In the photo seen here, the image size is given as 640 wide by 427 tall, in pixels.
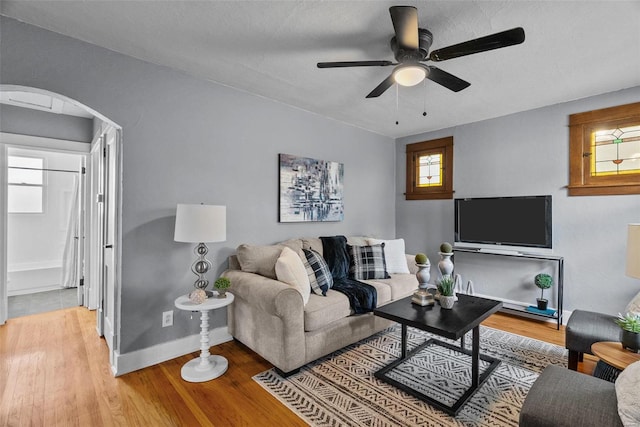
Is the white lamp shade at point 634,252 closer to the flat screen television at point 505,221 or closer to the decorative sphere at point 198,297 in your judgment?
the flat screen television at point 505,221

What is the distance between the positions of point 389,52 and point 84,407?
334cm

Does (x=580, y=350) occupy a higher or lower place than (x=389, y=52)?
lower

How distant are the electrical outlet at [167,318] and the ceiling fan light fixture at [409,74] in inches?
106

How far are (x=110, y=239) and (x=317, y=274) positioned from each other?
1924 mm

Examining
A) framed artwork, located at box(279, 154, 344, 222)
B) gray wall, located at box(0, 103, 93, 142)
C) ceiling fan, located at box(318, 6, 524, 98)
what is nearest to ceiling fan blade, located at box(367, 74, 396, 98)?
ceiling fan, located at box(318, 6, 524, 98)

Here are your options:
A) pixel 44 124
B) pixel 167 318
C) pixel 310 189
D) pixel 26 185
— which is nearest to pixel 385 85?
pixel 310 189

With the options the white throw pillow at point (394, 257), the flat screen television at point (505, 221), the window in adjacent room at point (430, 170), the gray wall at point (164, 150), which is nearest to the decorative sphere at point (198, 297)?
the gray wall at point (164, 150)

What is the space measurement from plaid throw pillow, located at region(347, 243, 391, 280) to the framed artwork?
29.3 inches

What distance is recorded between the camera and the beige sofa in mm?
2172

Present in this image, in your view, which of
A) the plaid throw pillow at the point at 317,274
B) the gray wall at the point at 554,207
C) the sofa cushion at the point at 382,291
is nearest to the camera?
the plaid throw pillow at the point at 317,274

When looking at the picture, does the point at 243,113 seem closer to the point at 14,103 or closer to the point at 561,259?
the point at 14,103

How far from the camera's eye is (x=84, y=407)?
75.1 inches

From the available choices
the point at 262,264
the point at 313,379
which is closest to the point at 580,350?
the point at 313,379

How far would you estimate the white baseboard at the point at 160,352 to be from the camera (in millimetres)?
2297
